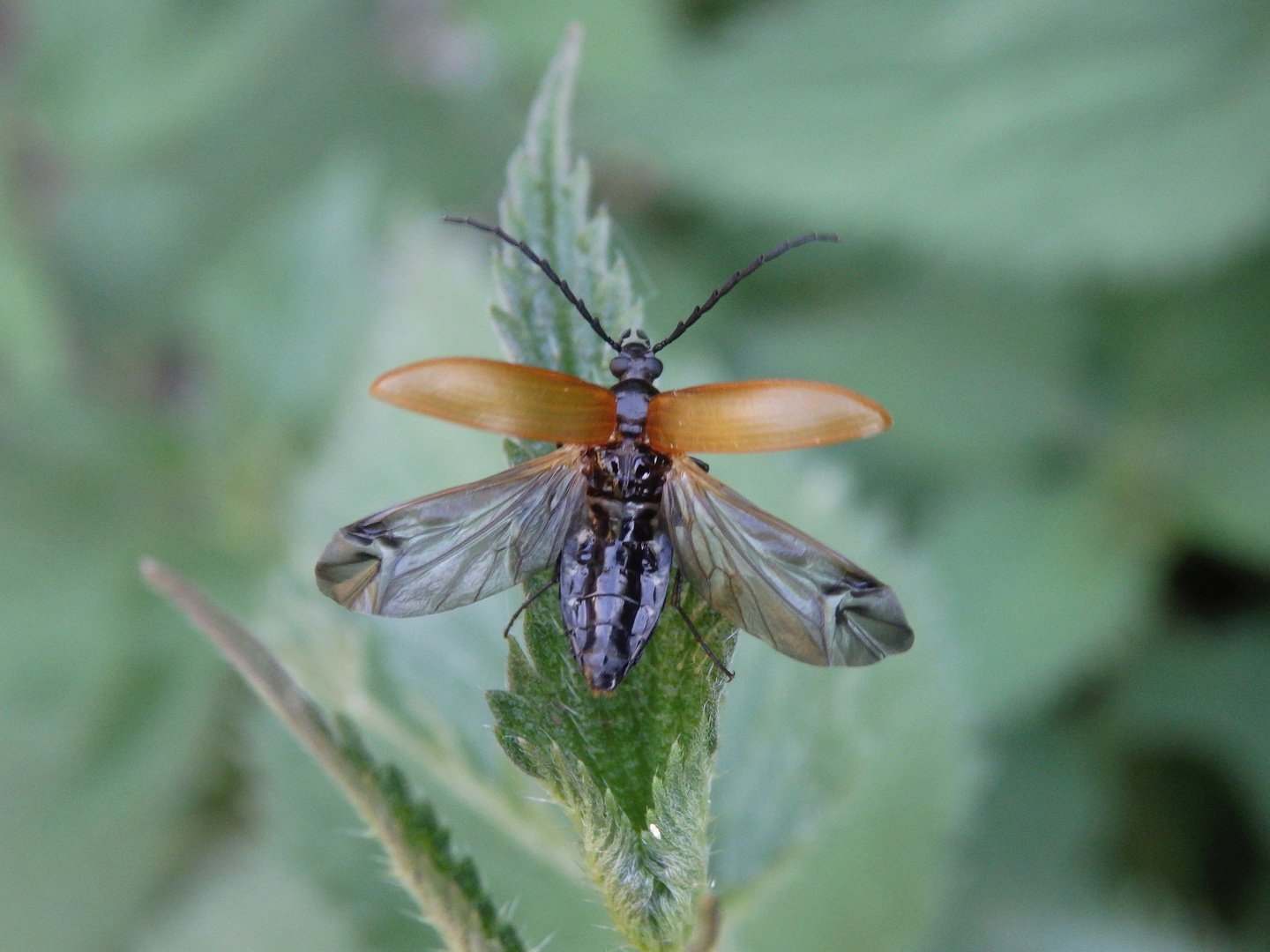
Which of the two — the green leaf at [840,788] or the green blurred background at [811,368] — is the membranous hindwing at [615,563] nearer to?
the green leaf at [840,788]

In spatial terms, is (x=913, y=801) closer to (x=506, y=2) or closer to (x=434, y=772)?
(x=434, y=772)

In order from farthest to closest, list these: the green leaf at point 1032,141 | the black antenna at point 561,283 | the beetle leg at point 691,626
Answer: the green leaf at point 1032,141
the black antenna at point 561,283
the beetle leg at point 691,626

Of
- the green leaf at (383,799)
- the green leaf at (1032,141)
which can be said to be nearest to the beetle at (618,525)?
the green leaf at (383,799)

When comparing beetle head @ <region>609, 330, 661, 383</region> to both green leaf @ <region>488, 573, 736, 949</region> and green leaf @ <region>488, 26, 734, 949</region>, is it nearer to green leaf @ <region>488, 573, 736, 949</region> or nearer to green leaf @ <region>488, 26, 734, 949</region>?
green leaf @ <region>488, 26, 734, 949</region>

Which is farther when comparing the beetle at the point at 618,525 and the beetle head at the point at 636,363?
the beetle head at the point at 636,363

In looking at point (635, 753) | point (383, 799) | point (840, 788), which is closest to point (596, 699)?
point (635, 753)

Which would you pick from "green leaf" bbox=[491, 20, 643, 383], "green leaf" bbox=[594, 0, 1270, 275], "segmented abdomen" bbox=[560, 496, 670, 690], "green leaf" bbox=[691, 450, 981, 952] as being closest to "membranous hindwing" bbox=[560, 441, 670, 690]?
"segmented abdomen" bbox=[560, 496, 670, 690]

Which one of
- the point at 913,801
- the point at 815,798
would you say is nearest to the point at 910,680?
the point at 913,801
